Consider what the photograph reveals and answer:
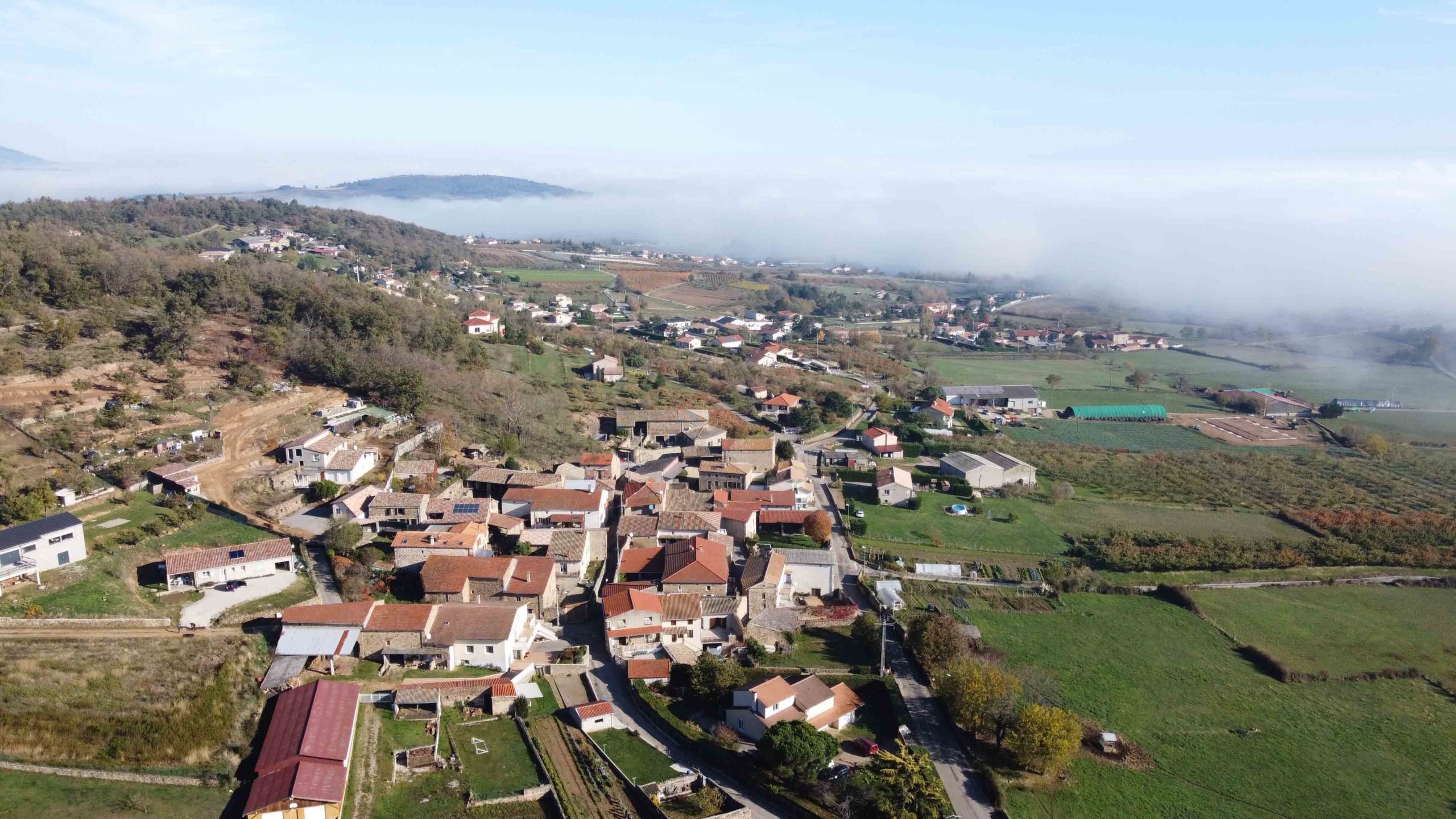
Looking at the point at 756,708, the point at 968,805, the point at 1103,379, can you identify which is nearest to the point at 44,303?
the point at 756,708

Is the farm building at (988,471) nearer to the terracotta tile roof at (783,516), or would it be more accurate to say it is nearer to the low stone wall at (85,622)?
the terracotta tile roof at (783,516)

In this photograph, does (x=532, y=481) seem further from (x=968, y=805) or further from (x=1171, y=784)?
(x=1171, y=784)

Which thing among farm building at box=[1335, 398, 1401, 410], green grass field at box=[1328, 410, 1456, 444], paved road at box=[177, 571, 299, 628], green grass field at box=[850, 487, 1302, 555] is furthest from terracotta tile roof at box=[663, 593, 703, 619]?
farm building at box=[1335, 398, 1401, 410]

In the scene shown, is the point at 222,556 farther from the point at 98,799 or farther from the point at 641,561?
the point at 641,561

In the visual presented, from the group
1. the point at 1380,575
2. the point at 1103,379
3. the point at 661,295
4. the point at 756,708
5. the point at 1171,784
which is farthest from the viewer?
the point at 661,295

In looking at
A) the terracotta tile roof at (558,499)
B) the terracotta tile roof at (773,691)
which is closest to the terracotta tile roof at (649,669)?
the terracotta tile roof at (773,691)

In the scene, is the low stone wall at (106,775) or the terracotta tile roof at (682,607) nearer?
the low stone wall at (106,775)

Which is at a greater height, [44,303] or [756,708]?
[44,303]
